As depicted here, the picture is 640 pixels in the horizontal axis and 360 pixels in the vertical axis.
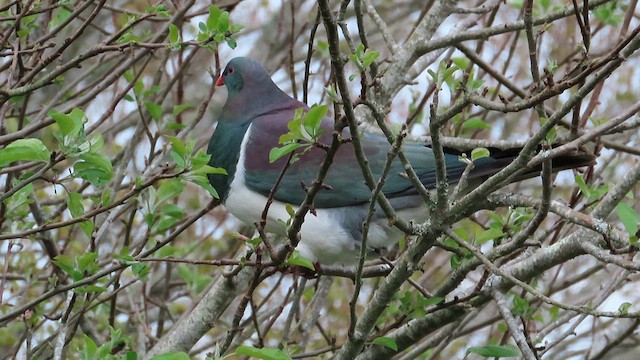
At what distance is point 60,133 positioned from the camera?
2.45m

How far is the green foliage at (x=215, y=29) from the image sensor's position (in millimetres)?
2840

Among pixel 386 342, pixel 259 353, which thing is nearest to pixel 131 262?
pixel 259 353

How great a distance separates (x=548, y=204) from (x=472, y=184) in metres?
1.09

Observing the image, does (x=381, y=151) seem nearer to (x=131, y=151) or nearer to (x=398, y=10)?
(x=131, y=151)

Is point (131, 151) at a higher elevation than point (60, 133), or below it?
higher

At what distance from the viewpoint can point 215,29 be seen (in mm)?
2877

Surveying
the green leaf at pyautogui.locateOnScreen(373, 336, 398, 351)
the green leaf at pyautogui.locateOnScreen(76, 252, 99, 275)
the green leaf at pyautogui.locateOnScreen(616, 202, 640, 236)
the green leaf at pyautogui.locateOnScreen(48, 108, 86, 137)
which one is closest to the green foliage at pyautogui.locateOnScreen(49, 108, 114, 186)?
the green leaf at pyautogui.locateOnScreen(48, 108, 86, 137)

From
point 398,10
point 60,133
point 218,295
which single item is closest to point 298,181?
point 218,295

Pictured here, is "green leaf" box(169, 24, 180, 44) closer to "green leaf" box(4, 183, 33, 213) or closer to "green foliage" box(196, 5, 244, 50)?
"green foliage" box(196, 5, 244, 50)

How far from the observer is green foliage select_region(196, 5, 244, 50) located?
284 centimetres

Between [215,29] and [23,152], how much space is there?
867 mm

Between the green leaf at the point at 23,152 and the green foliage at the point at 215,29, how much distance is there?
78 cm

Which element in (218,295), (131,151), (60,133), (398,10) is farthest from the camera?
(398,10)

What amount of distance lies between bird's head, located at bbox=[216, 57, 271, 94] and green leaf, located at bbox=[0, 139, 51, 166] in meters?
1.81
